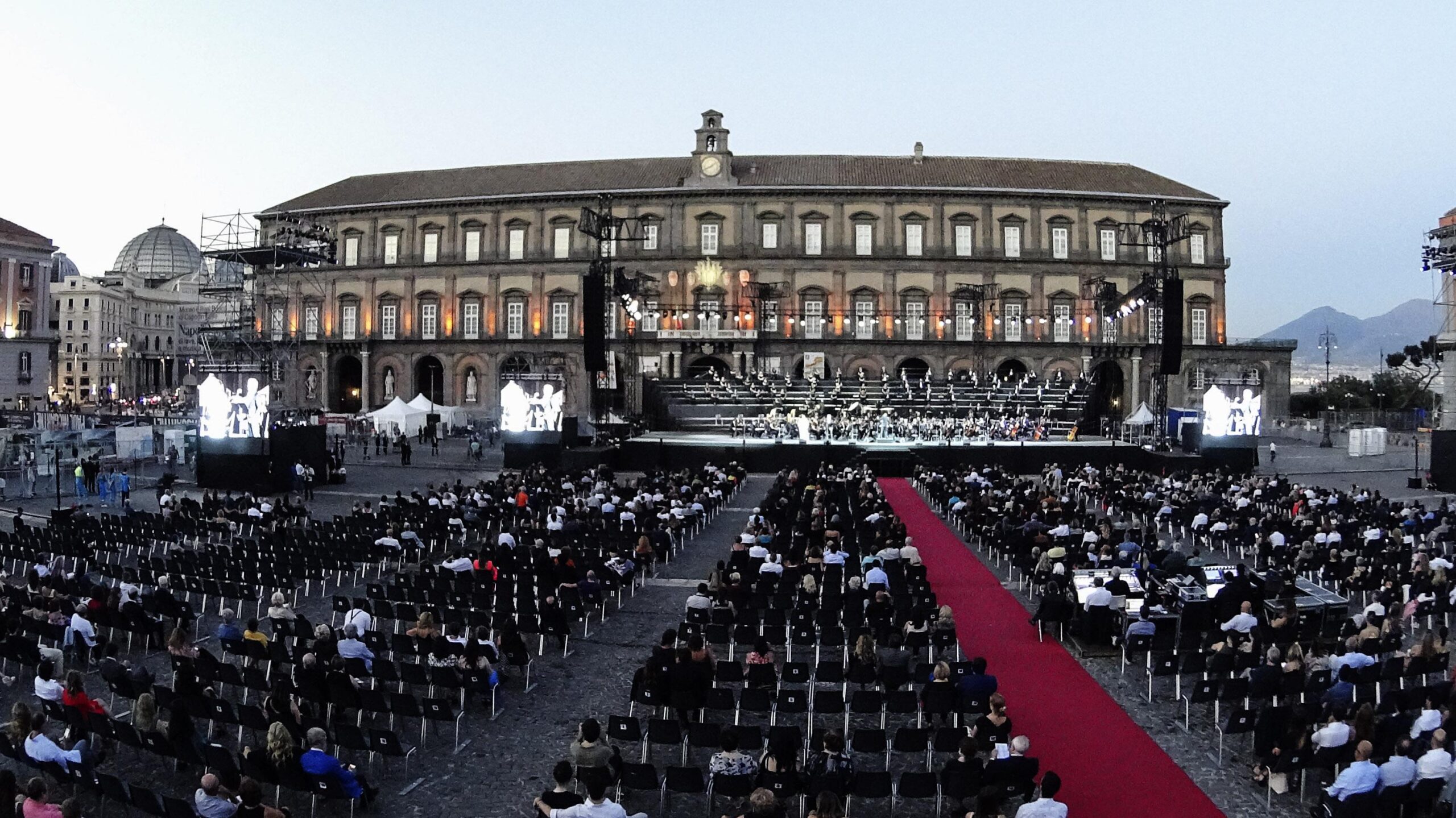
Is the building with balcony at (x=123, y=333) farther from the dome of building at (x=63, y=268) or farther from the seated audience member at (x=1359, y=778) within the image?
the seated audience member at (x=1359, y=778)

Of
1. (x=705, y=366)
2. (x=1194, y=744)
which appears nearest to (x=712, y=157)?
(x=705, y=366)

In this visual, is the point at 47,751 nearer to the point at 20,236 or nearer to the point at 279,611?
the point at 279,611

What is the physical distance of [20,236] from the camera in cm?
6906

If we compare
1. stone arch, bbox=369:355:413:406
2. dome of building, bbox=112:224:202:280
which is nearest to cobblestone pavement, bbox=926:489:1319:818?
stone arch, bbox=369:355:413:406

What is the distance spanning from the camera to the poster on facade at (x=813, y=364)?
6550 centimetres

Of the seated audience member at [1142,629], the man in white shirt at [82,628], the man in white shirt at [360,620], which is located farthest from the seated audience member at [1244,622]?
the man in white shirt at [82,628]

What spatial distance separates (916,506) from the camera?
99.2 ft

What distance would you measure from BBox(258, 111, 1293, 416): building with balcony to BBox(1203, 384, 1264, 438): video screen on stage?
27.9 metres

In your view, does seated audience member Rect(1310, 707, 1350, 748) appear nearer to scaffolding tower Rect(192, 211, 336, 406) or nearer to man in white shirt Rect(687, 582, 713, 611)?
man in white shirt Rect(687, 582, 713, 611)

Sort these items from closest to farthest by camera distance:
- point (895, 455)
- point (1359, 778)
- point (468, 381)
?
1. point (1359, 778)
2. point (895, 455)
3. point (468, 381)

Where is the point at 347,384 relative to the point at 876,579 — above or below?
above

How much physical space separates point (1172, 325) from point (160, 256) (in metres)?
142

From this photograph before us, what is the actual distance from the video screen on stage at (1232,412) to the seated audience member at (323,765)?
115 feet

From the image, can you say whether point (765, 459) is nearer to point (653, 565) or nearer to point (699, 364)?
point (653, 565)
